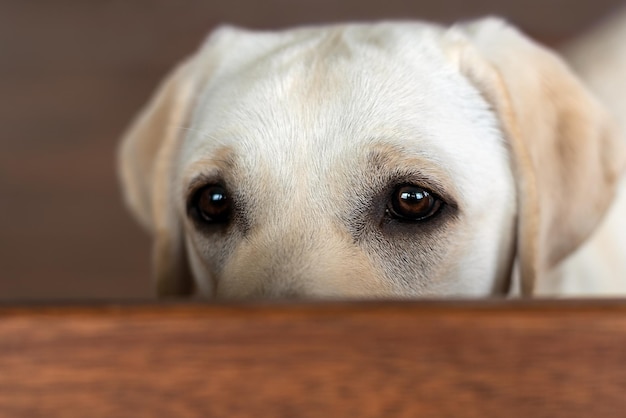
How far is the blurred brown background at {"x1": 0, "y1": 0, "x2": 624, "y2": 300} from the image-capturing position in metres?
3.08

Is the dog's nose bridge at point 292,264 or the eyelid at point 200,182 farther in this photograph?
the eyelid at point 200,182

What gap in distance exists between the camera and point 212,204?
1609 mm

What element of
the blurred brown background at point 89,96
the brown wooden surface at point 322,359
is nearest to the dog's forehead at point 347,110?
the brown wooden surface at point 322,359

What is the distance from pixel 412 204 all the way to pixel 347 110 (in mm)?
242

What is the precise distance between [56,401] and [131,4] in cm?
365

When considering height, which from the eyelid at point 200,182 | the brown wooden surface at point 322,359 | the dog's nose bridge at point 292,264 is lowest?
the brown wooden surface at point 322,359

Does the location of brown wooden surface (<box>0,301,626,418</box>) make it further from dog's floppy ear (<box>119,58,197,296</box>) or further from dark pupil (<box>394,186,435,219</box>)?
dog's floppy ear (<box>119,58,197,296</box>)

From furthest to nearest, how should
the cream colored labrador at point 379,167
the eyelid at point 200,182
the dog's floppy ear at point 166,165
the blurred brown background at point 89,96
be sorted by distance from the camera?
the blurred brown background at point 89,96, the dog's floppy ear at point 166,165, the eyelid at point 200,182, the cream colored labrador at point 379,167

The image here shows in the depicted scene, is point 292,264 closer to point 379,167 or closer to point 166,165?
point 379,167

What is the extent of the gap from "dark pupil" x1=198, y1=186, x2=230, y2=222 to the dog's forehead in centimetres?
6

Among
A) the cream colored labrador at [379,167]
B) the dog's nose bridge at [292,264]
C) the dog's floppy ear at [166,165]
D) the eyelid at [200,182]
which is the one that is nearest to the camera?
the dog's nose bridge at [292,264]

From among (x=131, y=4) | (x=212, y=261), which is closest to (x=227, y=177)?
(x=212, y=261)

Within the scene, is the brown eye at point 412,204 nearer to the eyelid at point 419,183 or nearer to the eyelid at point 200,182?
the eyelid at point 419,183

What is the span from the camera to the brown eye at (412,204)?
57.8 inches
